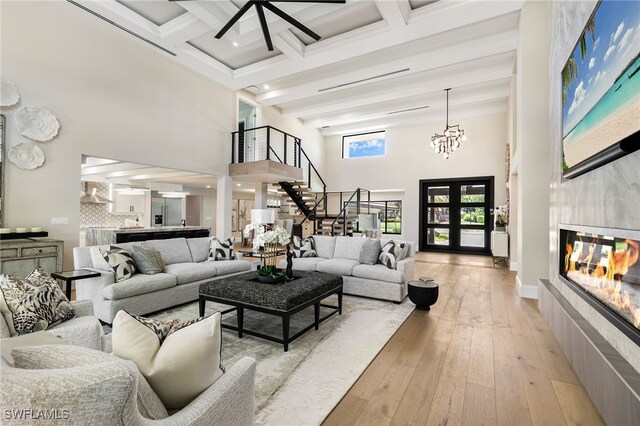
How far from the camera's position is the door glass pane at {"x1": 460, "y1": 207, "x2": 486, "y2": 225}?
920cm

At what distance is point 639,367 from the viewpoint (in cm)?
159

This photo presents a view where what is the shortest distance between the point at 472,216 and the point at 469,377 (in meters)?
8.03

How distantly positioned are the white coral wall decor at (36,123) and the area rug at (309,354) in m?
3.25

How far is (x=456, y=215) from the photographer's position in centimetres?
952

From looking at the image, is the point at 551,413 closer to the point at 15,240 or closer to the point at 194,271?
the point at 194,271

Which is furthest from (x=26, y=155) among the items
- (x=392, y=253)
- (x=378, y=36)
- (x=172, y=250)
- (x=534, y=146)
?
(x=534, y=146)

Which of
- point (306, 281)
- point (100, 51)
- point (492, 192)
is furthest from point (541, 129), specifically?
point (100, 51)

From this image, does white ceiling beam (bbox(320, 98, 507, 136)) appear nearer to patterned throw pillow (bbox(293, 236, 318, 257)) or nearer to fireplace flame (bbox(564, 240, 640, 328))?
patterned throw pillow (bbox(293, 236, 318, 257))

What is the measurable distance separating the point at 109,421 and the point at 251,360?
0.76m

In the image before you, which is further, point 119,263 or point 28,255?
point 28,255

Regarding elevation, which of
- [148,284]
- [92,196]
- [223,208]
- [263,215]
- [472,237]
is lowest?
[148,284]

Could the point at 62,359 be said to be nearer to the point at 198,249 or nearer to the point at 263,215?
the point at 198,249

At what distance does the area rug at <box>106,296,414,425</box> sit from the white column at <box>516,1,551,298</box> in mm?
2190

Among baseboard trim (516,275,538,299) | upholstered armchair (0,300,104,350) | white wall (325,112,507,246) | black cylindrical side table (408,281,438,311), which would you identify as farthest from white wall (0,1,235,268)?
baseboard trim (516,275,538,299)
